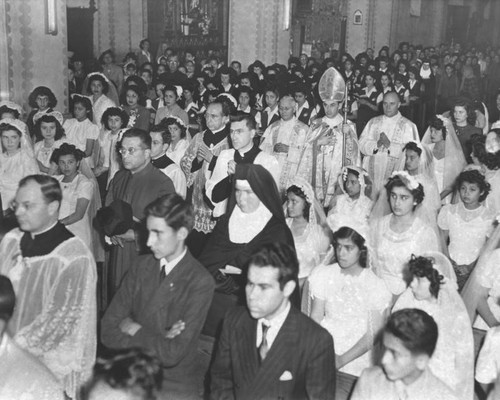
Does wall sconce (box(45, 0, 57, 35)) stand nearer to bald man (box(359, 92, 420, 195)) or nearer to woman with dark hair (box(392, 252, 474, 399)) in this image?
bald man (box(359, 92, 420, 195))

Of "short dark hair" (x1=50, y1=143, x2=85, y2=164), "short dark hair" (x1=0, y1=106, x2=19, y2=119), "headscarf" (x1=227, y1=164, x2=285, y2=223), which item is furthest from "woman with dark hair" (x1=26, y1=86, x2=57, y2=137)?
"headscarf" (x1=227, y1=164, x2=285, y2=223)

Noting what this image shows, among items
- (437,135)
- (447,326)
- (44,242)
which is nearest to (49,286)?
(44,242)

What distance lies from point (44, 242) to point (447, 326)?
7.19 feet

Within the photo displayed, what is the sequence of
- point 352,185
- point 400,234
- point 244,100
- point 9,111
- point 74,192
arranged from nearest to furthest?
point 400,234 < point 74,192 < point 352,185 < point 9,111 < point 244,100

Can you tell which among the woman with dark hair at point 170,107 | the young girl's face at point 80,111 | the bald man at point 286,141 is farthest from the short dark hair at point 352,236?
the woman with dark hair at point 170,107

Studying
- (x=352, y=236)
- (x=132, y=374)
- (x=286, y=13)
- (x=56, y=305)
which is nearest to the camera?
(x=132, y=374)

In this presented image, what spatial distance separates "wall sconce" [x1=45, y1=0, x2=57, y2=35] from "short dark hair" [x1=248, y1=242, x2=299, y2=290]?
7272mm

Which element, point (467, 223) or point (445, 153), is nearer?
point (467, 223)

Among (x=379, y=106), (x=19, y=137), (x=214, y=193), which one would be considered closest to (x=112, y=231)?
(x=214, y=193)

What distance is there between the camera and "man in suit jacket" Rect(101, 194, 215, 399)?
3459 mm

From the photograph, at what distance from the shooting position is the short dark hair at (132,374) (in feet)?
8.39

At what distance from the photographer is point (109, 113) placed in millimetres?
8055

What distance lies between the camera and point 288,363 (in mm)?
3125

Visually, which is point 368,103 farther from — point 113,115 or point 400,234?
point 400,234
